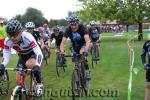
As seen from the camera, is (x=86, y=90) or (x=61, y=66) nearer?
(x=86, y=90)

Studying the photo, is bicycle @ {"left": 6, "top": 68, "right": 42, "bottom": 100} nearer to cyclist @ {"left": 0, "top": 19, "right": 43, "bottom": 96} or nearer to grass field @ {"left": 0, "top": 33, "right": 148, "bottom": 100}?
cyclist @ {"left": 0, "top": 19, "right": 43, "bottom": 96}

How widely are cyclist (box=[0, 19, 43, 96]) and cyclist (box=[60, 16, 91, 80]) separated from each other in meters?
2.09

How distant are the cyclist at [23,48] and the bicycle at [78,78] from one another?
5.95 ft

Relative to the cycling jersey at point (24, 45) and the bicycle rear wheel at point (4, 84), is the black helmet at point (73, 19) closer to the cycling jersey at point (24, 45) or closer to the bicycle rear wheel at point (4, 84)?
the cycling jersey at point (24, 45)

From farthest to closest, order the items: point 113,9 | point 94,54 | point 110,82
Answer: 1. point 113,9
2. point 94,54
3. point 110,82

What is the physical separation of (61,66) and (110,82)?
287 centimetres

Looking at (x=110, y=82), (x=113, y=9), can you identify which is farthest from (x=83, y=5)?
(x=110, y=82)

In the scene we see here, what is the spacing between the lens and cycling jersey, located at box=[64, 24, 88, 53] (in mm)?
11594

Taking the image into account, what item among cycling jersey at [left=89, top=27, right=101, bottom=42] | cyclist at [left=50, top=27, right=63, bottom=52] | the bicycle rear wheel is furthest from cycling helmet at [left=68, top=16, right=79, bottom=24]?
cycling jersey at [left=89, top=27, right=101, bottom=42]

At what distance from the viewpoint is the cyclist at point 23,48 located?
811 cm

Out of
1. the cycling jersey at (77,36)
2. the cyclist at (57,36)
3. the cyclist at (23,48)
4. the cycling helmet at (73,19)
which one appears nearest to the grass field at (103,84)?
the cyclist at (57,36)

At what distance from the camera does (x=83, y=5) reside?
61.9 metres

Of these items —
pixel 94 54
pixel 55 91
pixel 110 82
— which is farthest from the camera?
pixel 94 54

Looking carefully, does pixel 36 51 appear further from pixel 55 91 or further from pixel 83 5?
pixel 83 5
